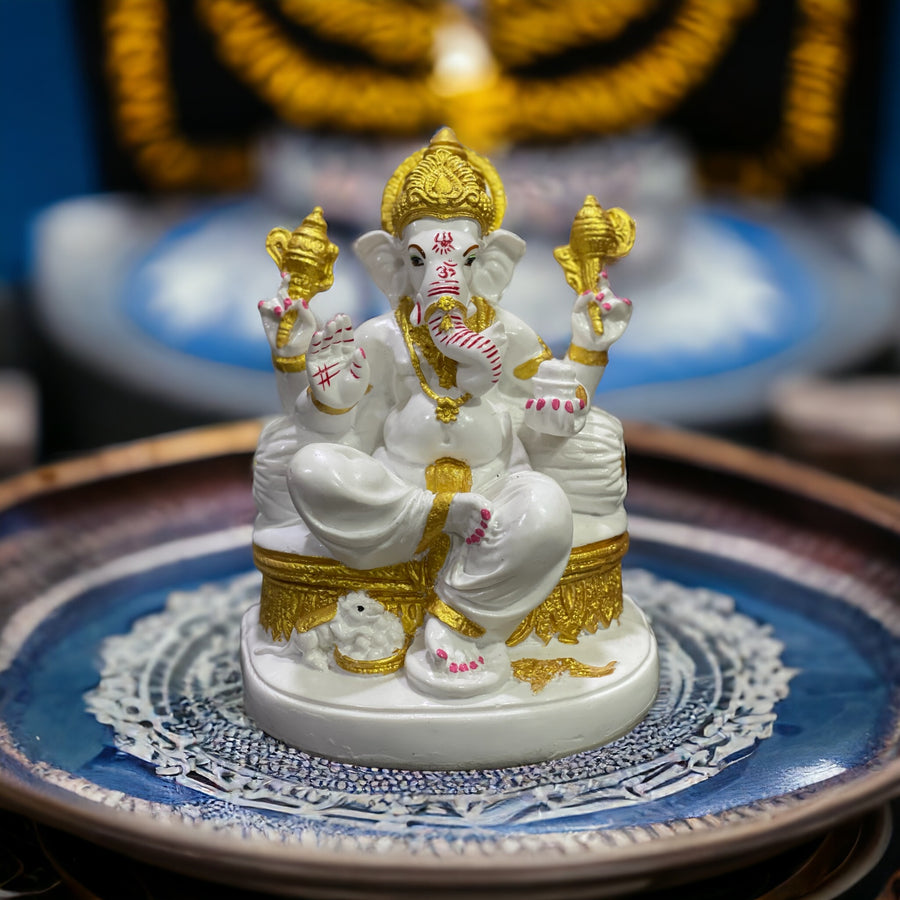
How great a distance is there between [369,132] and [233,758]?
4.56 m

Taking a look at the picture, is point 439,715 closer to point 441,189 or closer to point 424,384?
point 424,384

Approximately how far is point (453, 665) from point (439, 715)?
87 millimetres

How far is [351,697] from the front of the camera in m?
2.33

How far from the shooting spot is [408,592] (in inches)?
95.3

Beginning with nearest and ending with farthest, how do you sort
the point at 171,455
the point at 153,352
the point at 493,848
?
the point at 493,848
the point at 171,455
the point at 153,352

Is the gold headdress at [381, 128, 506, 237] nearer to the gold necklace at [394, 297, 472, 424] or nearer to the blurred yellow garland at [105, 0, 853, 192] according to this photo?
the gold necklace at [394, 297, 472, 424]

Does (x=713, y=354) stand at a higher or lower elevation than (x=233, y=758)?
lower

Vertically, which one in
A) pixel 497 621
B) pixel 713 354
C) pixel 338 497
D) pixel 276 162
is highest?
pixel 338 497

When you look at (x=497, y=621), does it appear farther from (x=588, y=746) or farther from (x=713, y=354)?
(x=713, y=354)

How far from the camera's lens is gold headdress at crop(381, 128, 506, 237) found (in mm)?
2393

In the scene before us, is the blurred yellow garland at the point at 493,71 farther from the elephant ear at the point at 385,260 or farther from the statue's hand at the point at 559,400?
the statue's hand at the point at 559,400

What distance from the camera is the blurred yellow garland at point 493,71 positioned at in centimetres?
632

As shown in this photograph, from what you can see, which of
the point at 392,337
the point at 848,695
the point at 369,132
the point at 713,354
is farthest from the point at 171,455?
the point at 369,132

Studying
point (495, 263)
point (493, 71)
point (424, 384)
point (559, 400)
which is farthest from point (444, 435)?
point (493, 71)
